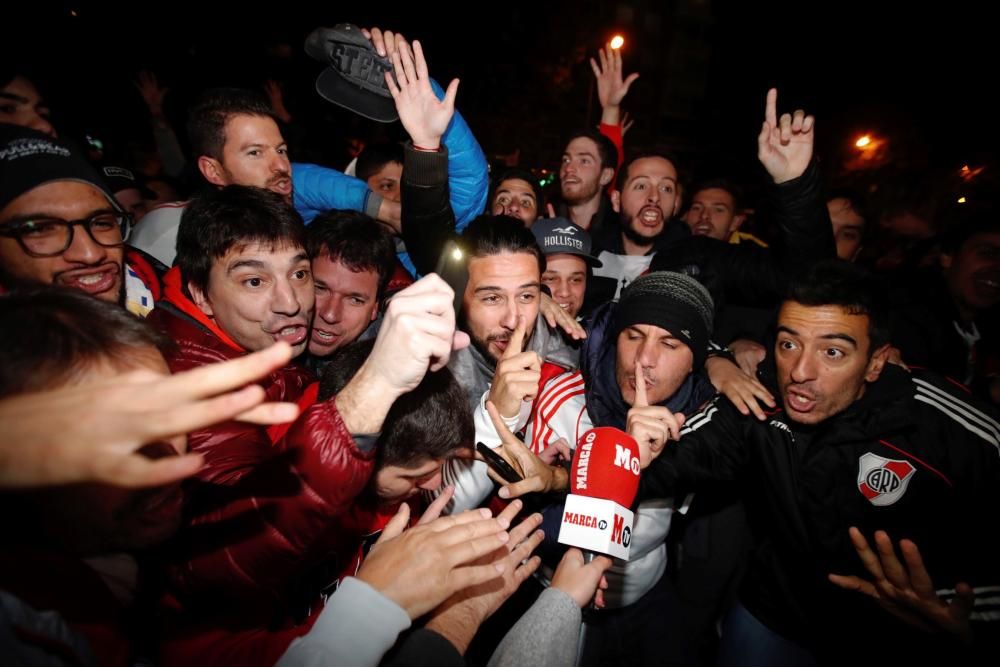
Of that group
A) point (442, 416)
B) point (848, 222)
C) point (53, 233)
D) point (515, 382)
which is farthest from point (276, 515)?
point (848, 222)

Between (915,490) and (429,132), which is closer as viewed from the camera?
(915,490)

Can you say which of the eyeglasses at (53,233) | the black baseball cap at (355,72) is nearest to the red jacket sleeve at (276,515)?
the eyeglasses at (53,233)

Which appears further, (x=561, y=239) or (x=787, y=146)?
(x=561, y=239)

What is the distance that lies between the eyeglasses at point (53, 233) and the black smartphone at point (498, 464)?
7.12 ft

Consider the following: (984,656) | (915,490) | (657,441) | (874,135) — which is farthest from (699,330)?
(874,135)

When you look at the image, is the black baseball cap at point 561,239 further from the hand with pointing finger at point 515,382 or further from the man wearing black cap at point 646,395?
the hand with pointing finger at point 515,382

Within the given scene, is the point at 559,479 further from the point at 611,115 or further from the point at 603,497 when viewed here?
the point at 611,115

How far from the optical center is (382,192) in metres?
4.50

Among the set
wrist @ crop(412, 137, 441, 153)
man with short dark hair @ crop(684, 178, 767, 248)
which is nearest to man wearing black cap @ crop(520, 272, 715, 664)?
wrist @ crop(412, 137, 441, 153)

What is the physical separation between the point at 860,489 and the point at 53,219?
4.28 metres

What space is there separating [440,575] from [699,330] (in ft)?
7.13

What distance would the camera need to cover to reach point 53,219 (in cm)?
218

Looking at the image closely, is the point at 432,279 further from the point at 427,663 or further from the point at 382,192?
the point at 382,192

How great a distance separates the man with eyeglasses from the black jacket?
123 inches
